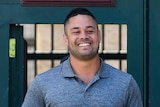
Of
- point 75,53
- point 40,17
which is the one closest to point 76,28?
point 75,53

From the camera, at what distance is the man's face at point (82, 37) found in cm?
221

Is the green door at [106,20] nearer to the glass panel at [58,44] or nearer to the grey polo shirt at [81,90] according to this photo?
the glass panel at [58,44]

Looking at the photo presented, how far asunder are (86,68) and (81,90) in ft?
0.45

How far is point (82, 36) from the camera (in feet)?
7.31

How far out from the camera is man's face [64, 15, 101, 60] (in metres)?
2.21

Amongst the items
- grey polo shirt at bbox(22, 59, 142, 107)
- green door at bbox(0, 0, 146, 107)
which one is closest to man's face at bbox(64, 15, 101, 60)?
grey polo shirt at bbox(22, 59, 142, 107)

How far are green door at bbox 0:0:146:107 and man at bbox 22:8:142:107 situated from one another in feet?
2.89

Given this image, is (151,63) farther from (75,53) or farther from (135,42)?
(75,53)

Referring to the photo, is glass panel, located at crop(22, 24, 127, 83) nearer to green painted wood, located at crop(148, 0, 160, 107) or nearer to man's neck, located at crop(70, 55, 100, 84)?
green painted wood, located at crop(148, 0, 160, 107)

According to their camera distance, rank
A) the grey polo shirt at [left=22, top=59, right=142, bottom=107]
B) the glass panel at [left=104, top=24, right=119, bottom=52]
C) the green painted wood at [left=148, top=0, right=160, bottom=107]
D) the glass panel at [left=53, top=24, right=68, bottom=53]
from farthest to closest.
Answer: the glass panel at [left=104, top=24, right=119, bottom=52]
the glass panel at [left=53, top=24, right=68, bottom=53]
the green painted wood at [left=148, top=0, right=160, bottom=107]
the grey polo shirt at [left=22, top=59, right=142, bottom=107]

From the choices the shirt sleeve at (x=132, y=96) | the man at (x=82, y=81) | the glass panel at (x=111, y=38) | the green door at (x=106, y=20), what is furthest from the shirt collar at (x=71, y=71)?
the glass panel at (x=111, y=38)

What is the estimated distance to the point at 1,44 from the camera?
3205 mm

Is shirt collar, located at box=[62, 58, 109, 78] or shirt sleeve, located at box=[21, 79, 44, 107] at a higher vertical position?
shirt collar, located at box=[62, 58, 109, 78]

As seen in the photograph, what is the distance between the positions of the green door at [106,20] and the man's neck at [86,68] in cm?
92
